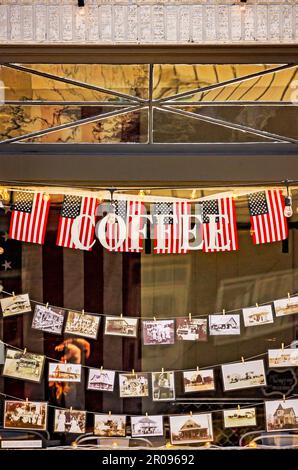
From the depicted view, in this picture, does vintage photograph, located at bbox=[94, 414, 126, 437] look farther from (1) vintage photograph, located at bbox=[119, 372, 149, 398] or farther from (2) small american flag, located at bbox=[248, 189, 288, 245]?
(2) small american flag, located at bbox=[248, 189, 288, 245]

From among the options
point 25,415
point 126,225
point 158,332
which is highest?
point 126,225

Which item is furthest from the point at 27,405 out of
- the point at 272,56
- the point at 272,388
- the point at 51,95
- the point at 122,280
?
the point at 272,56

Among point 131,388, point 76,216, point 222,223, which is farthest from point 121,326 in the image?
point 222,223

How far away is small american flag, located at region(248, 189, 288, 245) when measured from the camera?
9.02 metres

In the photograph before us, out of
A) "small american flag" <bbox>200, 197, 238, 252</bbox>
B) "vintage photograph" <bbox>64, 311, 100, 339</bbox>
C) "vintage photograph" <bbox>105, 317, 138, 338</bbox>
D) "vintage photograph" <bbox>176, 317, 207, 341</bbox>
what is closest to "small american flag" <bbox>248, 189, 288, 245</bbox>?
"small american flag" <bbox>200, 197, 238, 252</bbox>

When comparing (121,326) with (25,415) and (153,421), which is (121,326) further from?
(25,415)

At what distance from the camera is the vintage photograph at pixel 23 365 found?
355 inches

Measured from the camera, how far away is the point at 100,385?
9.04 metres

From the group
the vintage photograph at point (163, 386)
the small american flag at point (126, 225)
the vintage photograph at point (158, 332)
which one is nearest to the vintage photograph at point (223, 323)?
the vintage photograph at point (158, 332)

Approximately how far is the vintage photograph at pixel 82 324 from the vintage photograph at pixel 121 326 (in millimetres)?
100

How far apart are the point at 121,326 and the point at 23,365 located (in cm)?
93

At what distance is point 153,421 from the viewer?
8992 millimetres

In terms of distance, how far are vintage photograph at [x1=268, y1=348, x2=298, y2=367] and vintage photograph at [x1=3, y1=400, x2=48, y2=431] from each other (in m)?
2.05
